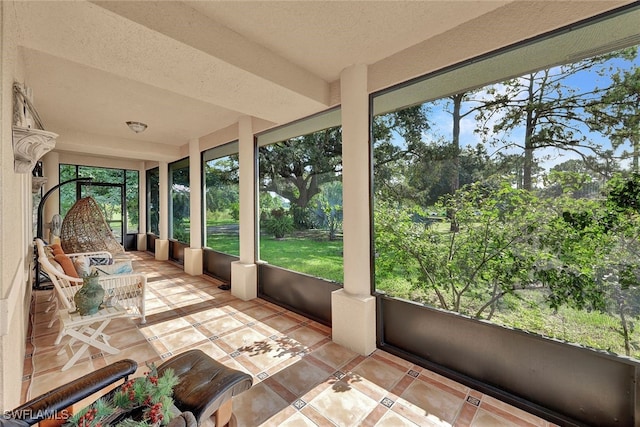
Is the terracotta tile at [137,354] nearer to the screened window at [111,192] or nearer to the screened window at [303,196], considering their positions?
the screened window at [303,196]

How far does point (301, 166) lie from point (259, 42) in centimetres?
170

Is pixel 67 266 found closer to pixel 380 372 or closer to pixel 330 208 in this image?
pixel 330 208

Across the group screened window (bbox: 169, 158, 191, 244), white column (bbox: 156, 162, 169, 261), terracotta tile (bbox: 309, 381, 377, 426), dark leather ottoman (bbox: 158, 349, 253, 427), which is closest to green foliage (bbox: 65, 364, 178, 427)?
dark leather ottoman (bbox: 158, 349, 253, 427)

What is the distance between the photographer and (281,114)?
11.0 feet

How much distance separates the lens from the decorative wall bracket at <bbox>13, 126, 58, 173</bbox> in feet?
5.18

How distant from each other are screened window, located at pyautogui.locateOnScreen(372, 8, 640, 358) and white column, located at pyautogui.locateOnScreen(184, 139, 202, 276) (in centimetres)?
420

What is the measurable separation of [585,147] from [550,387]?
1.69 meters

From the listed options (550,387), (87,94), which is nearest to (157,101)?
(87,94)

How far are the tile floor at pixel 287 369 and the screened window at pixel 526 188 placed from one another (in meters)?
0.70

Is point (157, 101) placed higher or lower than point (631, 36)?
higher

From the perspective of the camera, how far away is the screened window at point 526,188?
171 cm

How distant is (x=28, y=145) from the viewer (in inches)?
64.1

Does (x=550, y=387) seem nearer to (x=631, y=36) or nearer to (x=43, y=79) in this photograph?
(x=631, y=36)

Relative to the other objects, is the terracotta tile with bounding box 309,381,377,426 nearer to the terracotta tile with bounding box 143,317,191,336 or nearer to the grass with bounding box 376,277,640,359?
the grass with bounding box 376,277,640,359
